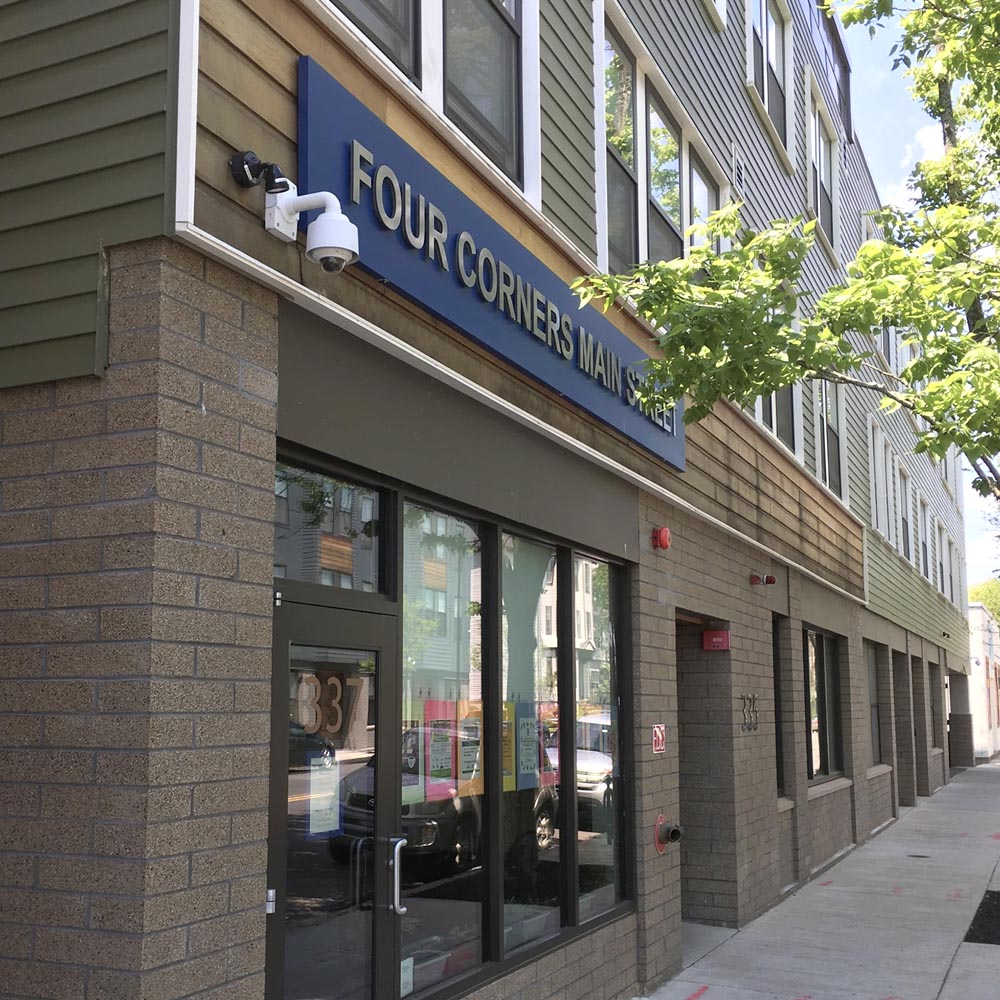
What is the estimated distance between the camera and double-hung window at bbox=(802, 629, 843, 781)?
13789 mm

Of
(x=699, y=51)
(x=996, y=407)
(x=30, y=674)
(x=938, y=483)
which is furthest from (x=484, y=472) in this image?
(x=938, y=483)

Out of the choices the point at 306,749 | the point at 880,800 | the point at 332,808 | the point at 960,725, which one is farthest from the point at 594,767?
the point at 960,725

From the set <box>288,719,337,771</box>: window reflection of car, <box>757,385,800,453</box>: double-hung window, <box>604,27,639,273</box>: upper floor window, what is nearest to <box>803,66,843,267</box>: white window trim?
<box>757,385,800,453</box>: double-hung window

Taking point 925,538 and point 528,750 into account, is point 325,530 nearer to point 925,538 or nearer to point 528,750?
point 528,750

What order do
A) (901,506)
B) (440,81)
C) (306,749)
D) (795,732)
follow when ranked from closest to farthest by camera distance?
(306,749) → (440,81) → (795,732) → (901,506)

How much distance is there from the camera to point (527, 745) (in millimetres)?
6543

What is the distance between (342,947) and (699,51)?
8.41 m

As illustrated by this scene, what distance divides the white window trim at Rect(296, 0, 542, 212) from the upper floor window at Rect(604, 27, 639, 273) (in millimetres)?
1361

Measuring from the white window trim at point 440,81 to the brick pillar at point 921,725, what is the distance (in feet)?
63.4

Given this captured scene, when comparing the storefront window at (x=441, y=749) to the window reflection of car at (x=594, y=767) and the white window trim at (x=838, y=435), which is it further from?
the white window trim at (x=838, y=435)

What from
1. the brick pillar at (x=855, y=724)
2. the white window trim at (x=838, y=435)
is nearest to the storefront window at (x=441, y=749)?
the white window trim at (x=838, y=435)

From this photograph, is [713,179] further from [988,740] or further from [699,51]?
[988,740]

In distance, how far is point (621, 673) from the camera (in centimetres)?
790

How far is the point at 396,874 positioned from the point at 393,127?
3.20m
